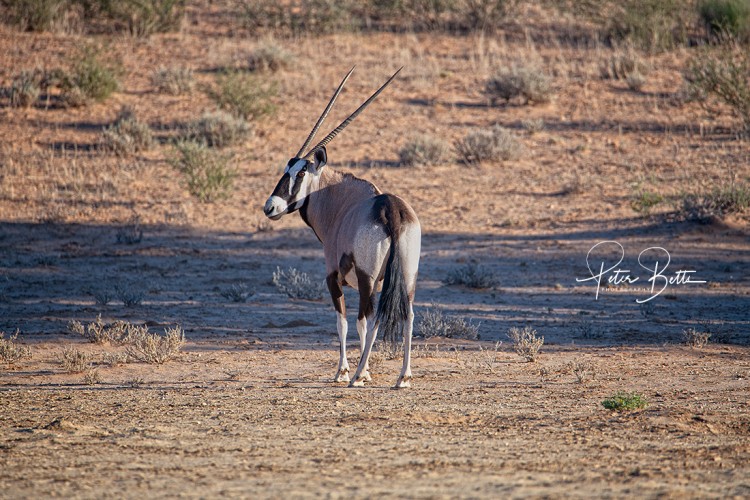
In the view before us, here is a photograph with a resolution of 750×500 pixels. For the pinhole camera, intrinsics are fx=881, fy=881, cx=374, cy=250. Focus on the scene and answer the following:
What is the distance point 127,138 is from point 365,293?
12.5m

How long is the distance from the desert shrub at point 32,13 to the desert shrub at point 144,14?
4.47ft

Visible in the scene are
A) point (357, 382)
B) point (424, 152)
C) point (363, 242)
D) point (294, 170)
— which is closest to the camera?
point (363, 242)

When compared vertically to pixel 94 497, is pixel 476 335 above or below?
below

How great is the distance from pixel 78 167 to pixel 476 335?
10.7 meters

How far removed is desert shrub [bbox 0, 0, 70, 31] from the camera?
973 inches

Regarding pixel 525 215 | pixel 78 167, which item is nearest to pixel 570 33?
pixel 525 215

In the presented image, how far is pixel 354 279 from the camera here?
25.5ft

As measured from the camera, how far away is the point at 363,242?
7410 mm

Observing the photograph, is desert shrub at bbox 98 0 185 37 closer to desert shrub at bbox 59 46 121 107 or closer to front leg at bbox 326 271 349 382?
desert shrub at bbox 59 46 121 107

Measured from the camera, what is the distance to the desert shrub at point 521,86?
20.8 metres

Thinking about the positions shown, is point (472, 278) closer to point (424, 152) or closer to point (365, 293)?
point (365, 293)

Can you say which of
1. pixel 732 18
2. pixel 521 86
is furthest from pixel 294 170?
pixel 732 18

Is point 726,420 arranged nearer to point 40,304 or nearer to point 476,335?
point 476,335

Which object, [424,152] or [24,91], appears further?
[24,91]
